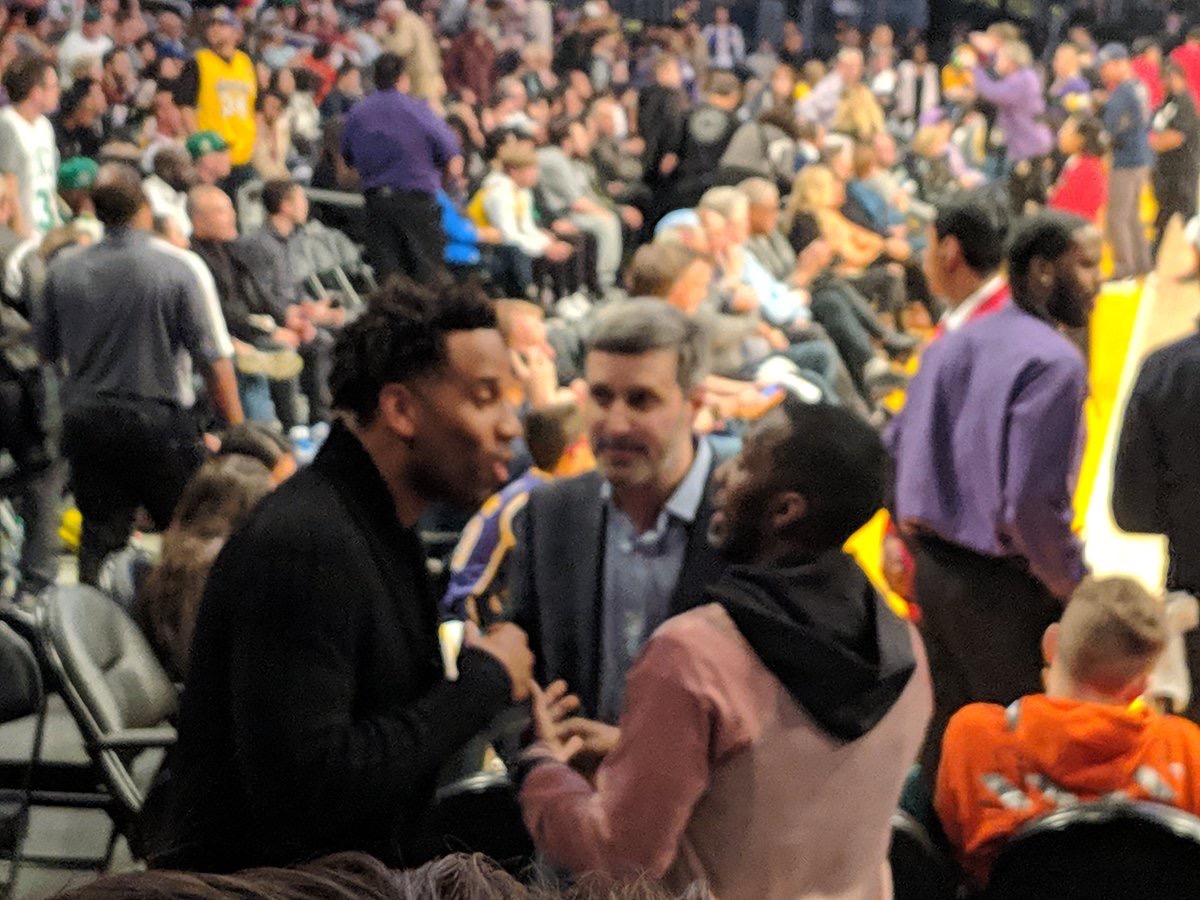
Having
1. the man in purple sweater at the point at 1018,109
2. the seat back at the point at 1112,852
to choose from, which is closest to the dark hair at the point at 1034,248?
the seat back at the point at 1112,852

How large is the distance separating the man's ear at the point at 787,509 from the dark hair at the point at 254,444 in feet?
6.08

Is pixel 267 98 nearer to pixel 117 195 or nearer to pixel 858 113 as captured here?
pixel 858 113

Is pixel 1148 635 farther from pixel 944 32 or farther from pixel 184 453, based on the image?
pixel 944 32

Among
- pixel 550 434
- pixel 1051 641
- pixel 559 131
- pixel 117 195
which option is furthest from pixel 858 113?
pixel 1051 641

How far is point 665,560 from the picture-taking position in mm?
2053

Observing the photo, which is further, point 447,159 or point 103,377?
point 447,159

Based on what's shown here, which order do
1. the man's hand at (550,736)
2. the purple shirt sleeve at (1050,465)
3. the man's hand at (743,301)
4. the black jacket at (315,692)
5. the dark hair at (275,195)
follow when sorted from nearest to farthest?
the black jacket at (315,692)
the man's hand at (550,736)
the purple shirt sleeve at (1050,465)
the man's hand at (743,301)
the dark hair at (275,195)

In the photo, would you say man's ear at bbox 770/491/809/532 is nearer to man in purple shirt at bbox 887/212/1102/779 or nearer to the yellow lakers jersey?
man in purple shirt at bbox 887/212/1102/779

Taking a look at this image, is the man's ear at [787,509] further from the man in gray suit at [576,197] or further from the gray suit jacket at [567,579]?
the man in gray suit at [576,197]

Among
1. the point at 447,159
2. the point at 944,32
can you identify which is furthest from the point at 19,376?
the point at 944,32

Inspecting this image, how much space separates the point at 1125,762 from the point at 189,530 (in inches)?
64.3

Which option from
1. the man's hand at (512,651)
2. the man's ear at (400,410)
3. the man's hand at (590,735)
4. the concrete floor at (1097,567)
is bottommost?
the concrete floor at (1097,567)

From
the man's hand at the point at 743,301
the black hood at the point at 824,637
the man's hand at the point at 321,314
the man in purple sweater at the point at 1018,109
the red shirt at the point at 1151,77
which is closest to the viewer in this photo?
the black hood at the point at 824,637

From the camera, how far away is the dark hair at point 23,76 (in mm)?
6105
